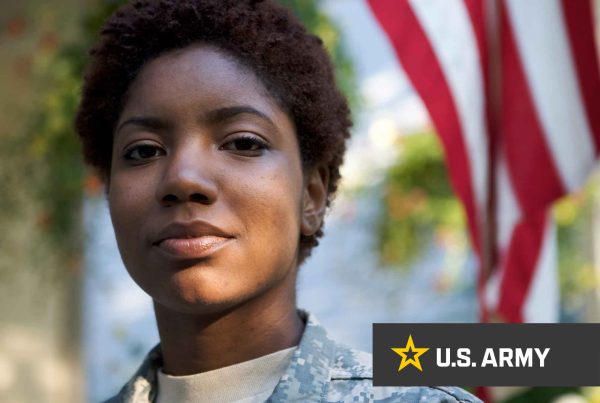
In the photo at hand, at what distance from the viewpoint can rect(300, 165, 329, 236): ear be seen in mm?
1816

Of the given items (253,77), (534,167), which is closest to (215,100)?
(253,77)

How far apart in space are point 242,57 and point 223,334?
48 centimetres

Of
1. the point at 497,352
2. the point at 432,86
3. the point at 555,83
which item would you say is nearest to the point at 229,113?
the point at 497,352

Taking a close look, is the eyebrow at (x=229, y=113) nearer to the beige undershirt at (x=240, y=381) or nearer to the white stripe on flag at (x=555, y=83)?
the beige undershirt at (x=240, y=381)

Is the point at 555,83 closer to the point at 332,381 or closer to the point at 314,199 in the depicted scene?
the point at 314,199

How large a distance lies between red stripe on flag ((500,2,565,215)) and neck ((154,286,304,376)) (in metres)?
1.36

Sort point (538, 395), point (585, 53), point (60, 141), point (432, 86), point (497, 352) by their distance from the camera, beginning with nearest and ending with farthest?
point (497, 352) < point (432, 86) < point (585, 53) < point (60, 141) < point (538, 395)

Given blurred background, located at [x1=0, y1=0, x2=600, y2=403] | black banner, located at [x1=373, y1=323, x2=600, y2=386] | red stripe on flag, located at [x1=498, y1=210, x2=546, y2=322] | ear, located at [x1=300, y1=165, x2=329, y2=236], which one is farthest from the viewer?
blurred background, located at [x1=0, y1=0, x2=600, y2=403]

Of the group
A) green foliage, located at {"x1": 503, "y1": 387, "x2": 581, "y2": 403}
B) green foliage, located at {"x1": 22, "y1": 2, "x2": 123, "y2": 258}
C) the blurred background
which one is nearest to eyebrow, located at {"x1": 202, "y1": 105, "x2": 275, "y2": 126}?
green foliage, located at {"x1": 22, "y1": 2, "x2": 123, "y2": 258}

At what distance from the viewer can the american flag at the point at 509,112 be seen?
2.85m

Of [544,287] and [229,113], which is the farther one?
[544,287]

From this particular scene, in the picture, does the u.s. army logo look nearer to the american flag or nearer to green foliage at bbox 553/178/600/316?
the american flag

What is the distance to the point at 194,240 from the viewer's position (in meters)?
1.60

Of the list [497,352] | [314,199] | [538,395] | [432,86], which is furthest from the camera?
[538,395]
